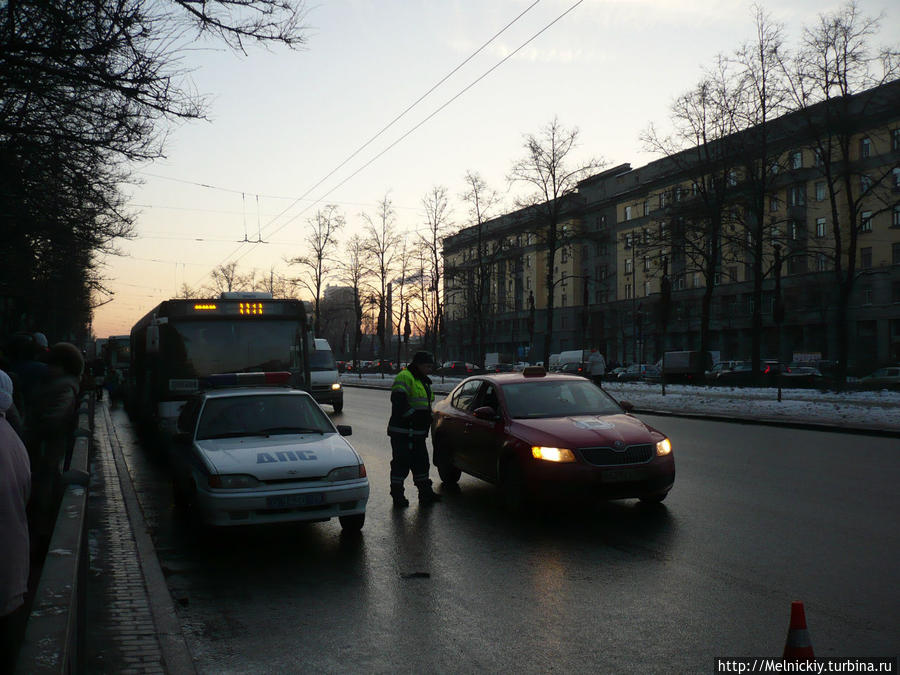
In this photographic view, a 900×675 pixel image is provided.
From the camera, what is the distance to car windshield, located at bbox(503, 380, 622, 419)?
386 inches

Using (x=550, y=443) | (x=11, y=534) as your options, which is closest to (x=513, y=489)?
(x=550, y=443)

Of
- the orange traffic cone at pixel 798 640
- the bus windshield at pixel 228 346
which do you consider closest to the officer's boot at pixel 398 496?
the bus windshield at pixel 228 346

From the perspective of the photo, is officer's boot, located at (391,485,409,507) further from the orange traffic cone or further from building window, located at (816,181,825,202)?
building window, located at (816,181,825,202)

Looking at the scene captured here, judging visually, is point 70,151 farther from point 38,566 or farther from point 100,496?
point 38,566

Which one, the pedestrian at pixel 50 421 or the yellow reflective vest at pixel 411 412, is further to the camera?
the yellow reflective vest at pixel 411 412

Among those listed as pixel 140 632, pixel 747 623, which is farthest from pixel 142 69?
pixel 747 623

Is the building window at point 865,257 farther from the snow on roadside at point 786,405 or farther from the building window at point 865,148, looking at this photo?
the snow on roadside at point 786,405

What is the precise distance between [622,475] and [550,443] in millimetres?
764

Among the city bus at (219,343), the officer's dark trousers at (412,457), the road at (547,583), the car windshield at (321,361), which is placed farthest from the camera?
the car windshield at (321,361)

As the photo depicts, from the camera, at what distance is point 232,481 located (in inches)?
304

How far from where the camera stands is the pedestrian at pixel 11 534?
9.94ft

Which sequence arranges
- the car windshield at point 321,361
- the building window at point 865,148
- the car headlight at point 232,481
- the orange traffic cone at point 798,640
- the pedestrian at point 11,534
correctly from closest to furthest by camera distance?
the pedestrian at point 11,534
the orange traffic cone at point 798,640
the car headlight at point 232,481
the car windshield at point 321,361
the building window at point 865,148

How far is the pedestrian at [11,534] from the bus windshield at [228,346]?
1128 centimetres

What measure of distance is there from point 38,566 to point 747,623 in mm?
5488
